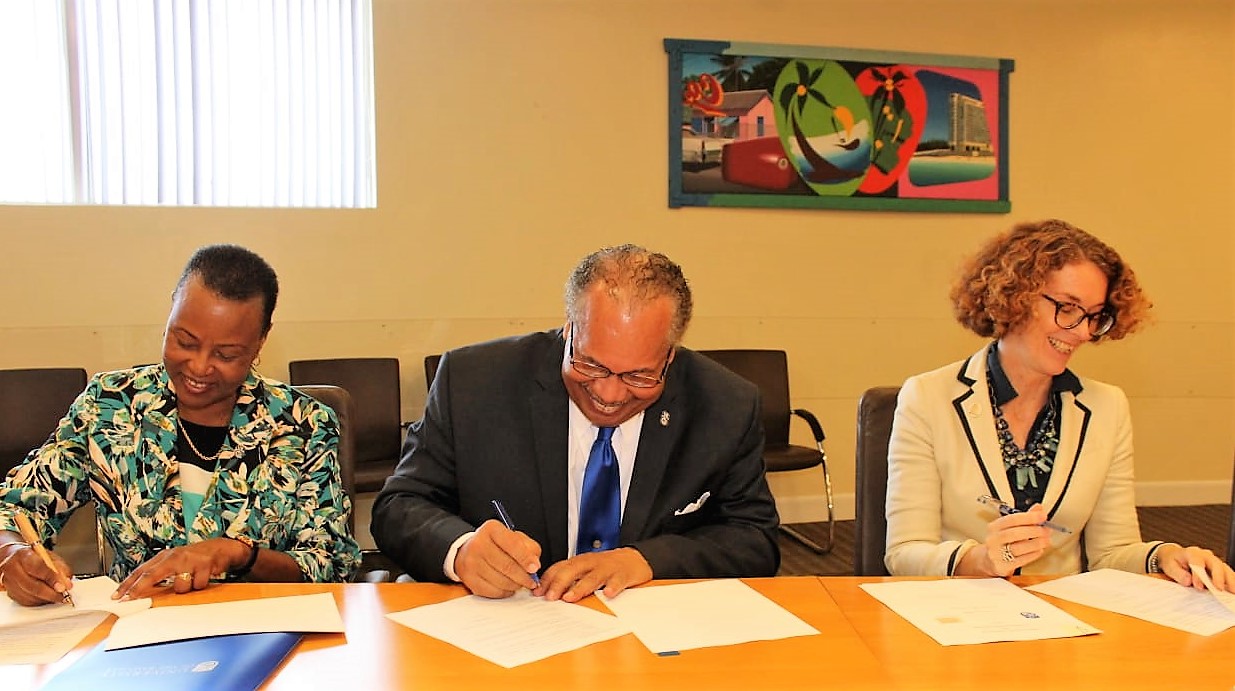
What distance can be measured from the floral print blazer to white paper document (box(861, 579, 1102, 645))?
1.15 m

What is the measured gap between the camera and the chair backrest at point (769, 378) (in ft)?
16.8

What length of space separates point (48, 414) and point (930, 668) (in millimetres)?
4104

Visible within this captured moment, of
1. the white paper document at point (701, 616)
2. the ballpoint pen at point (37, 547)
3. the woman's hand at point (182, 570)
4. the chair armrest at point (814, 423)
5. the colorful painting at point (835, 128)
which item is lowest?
the chair armrest at point (814, 423)

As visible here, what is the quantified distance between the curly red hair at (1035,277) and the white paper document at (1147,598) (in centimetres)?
66

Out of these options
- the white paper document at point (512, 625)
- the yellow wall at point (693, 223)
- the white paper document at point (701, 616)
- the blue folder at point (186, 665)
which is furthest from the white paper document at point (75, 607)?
the yellow wall at point (693, 223)

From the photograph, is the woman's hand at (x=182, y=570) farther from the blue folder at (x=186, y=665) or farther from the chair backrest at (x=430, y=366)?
the chair backrest at (x=430, y=366)

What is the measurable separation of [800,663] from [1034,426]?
1.20 metres

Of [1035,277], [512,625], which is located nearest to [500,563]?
[512,625]

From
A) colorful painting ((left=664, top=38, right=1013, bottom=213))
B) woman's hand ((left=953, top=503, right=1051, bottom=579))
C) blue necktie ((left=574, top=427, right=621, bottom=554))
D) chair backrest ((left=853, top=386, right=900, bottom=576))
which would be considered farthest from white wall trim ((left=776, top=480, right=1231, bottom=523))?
blue necktie ((left=574, top=427, right=621, bottom=554))

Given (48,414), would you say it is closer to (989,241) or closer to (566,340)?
(566,340)

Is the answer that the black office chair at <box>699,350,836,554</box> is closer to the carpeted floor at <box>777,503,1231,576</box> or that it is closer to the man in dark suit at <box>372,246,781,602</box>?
the carpeted floor at <box>777,503,1231,576</box>

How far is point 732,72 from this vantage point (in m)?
5.61

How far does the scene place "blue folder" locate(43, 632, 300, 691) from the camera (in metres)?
1.30

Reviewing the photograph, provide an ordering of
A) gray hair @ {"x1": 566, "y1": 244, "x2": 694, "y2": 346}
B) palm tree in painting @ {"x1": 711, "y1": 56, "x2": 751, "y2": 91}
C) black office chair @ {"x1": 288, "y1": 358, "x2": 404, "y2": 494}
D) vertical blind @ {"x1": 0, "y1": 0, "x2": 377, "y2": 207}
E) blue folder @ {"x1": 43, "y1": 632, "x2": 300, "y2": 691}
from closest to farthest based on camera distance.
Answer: blue folder @ {"x1": 43, "y1": 632, "x2": 300, "y2": 691} < gray hair @ {"x1": 566, "y1": 244, "x2": 694, "y2": 346} < black office chair @ {"x1": 288, "y1": 358, "x2": 404, "y2": 494} < vertical blind @ {"x1": 0, "y1": 0, "x2": 377, "y2": 207} < palm tree in painting @ {"x1": 711, "y1": 56, "x2": 751, "y2": 91}
